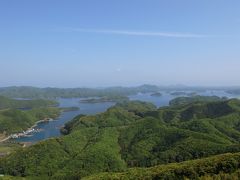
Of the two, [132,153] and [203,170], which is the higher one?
[203,170]

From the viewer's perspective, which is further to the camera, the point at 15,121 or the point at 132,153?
the point at 15,121

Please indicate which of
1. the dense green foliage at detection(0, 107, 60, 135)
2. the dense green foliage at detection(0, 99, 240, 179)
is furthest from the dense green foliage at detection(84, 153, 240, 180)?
the dense green foliage at detection(0, 107, 60, 135)

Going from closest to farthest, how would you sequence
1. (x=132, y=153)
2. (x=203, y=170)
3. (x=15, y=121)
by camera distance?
(x=203, y=170) < (x=132, y=153) < (x=15, y=121)

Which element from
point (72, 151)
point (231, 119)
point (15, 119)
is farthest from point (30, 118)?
point (231, 119)

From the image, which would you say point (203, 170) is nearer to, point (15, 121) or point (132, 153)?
point (132, 153)

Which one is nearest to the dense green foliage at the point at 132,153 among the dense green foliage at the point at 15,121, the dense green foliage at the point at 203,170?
the dense green foliage at the point at 203,170

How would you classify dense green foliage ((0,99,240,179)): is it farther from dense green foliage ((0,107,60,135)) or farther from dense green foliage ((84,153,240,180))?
dense green foliage ((0,107,60,135))

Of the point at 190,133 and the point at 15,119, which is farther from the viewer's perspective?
the point at 15,119

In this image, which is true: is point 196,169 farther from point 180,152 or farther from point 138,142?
point 138,142

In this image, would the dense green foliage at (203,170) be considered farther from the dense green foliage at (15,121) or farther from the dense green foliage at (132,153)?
the dense green foliage at (15,121)

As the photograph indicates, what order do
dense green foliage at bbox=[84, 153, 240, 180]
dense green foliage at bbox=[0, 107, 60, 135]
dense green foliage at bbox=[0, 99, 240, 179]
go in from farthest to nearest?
dense green foliage at bbox=[0, 107, 60, 135] < dense green foliage at bbox=[0, 99, 240, 179] < dense green foliage at bbox=[84, 153, 240, 180]

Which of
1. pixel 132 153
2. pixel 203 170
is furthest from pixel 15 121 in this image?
pixel 203 170
